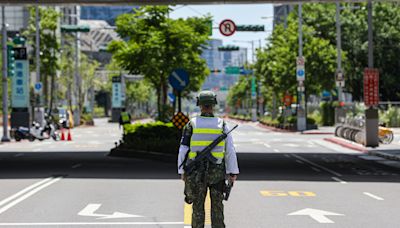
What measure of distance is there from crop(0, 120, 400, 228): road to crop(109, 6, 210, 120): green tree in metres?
→ 15.5

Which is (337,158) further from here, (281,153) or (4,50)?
(4,50)

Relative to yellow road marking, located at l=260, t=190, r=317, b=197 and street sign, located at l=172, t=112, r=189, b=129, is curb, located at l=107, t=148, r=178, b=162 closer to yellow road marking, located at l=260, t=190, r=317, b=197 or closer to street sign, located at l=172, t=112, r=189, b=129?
street sign, located at l=172, t=112, r=189, b=129

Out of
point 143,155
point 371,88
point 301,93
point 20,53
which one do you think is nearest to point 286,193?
point 143,155

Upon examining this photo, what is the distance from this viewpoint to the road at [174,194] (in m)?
11.8

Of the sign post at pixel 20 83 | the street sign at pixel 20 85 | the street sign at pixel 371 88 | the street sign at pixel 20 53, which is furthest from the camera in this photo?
the street sign at pixel 20 53

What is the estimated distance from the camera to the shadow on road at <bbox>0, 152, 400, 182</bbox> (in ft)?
65.5

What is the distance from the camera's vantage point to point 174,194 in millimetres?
15461

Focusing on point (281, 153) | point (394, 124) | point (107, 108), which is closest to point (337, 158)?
point (281, 153)

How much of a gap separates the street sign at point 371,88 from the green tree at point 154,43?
419 inches

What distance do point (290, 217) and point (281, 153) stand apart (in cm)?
1920

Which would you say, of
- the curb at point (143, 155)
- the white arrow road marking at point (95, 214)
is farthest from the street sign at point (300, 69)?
the white arrow road marking at point (95, 214)

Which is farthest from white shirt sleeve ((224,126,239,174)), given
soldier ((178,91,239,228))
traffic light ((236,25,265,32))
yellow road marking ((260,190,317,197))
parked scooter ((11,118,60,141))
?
traffic light ((236,25,265,32))

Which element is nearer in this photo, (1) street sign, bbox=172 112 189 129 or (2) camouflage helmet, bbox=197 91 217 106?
(2) camouflage helmet, bbox=197 91 217 106

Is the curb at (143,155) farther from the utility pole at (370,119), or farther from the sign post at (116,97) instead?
the sign post at (116,97)
